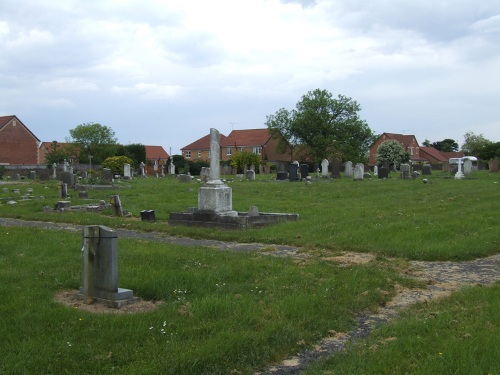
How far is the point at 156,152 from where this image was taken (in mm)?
104812

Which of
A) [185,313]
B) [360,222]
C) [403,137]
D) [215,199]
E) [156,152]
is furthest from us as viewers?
[403,137]

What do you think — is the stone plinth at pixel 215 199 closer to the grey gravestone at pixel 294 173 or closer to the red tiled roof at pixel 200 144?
the grey gravestone at pixel 294 173

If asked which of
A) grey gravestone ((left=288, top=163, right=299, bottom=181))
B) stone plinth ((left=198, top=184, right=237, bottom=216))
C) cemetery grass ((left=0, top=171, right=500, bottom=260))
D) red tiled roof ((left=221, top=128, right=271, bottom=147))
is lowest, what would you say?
cemetery grass ((left=0, top=171, right=500, bottom=260))

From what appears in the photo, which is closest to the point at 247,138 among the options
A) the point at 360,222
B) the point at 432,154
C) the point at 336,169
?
the point at 432,154

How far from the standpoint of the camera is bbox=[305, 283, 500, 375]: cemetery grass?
440 cm

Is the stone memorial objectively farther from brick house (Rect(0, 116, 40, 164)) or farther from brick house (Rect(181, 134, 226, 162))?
brick house (Rect(181, 134, 226, 162))

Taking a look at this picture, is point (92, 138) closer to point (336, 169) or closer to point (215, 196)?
point (336, 169)

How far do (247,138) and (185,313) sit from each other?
86.3m

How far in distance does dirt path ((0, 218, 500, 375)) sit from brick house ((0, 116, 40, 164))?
65.3m

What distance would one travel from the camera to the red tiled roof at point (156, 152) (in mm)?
101312

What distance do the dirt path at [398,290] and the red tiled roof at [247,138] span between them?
76.7m

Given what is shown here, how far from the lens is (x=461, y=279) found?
813 cm

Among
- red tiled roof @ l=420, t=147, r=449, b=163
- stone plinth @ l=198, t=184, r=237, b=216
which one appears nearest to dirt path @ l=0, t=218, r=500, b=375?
stone plinth @ l=198, t=184, r=237, b=216

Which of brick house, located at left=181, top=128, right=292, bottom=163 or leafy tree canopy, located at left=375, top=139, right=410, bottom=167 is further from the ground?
brick house, located at left=181, top=128, right=292, bottom=163
